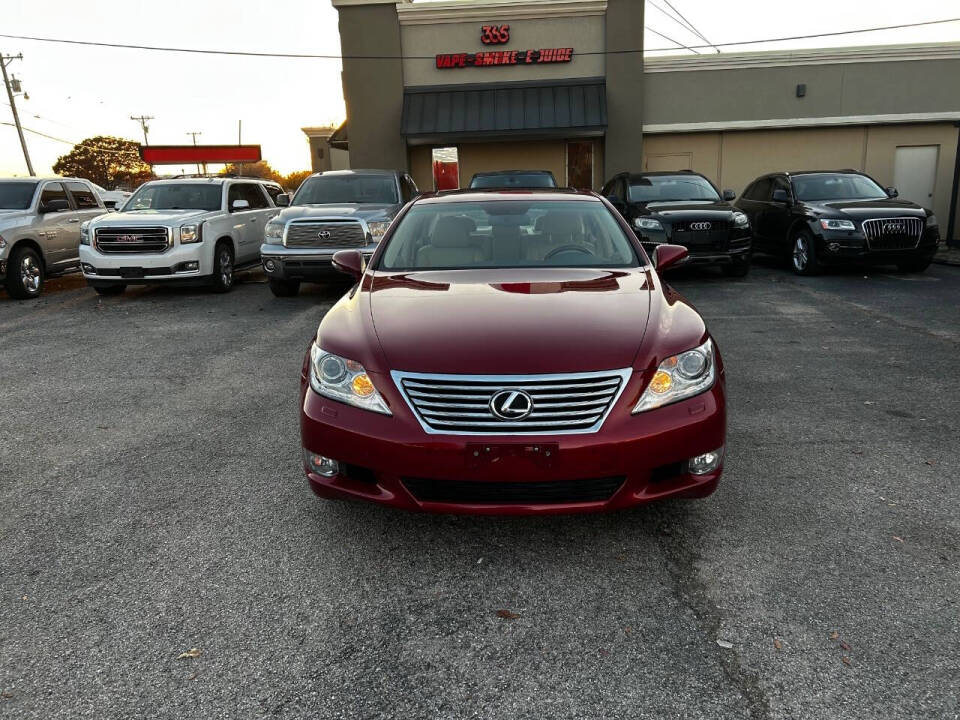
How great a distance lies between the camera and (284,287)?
11.2 metres

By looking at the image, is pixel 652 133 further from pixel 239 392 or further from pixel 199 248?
pixel 239 392

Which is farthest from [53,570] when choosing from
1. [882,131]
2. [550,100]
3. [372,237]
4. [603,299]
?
[882,131]

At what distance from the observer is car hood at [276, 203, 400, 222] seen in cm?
1039

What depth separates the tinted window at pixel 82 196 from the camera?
13172mm

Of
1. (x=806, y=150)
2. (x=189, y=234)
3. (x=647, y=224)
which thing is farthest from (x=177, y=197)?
(x=806, y=150)

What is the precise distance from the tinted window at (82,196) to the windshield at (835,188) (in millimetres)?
12537

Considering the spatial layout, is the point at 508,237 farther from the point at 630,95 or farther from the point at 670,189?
the point at 630,95

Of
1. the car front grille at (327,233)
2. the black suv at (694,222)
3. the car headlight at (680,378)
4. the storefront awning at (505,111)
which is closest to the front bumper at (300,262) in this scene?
the car front grille at (327,233)

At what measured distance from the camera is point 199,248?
36.8ft

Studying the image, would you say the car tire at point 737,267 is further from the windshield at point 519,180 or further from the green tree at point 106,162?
the green tree at point 106,162

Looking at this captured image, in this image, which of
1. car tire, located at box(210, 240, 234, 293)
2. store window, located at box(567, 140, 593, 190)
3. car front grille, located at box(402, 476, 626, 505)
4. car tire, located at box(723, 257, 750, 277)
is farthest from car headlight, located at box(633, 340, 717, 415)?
store window, located at box(567, 140, 593, 190)

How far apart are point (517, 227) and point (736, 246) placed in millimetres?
8248

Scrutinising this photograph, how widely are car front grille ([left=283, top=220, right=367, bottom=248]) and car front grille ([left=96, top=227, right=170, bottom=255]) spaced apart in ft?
6.94

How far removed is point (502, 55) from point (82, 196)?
1222 centimetres
